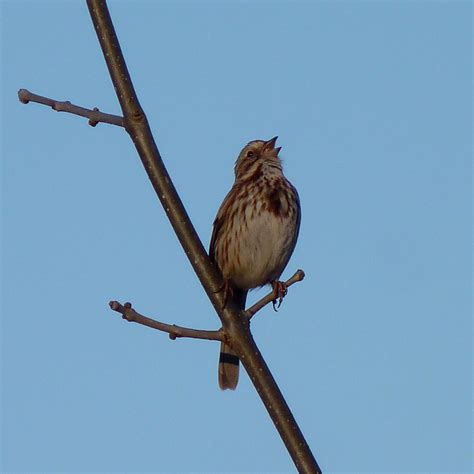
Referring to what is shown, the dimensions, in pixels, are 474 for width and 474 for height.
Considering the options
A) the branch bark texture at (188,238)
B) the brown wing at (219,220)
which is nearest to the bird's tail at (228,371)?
the brown wing at (219,220)

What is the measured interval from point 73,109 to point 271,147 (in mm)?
4071

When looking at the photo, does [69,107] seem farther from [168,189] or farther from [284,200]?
[284,200]

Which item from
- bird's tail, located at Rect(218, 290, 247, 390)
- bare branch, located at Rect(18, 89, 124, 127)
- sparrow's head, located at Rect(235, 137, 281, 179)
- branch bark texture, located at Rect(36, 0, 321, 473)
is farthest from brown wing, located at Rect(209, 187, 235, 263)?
bare branch, located at Rect(18, 89, 124, 127)

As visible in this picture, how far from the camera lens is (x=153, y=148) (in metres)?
3.73

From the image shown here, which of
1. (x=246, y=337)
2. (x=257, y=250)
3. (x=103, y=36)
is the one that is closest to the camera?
(x=103, y=36)

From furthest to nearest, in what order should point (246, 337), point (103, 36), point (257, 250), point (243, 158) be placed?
point (243, 158) → point (257, 250) → point (246, 337) → point (103, 36)

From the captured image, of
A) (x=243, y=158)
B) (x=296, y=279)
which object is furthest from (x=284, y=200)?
(x=296, y=279)

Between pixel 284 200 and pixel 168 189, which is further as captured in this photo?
pixel 284 200

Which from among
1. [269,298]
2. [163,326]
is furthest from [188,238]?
[269,298]

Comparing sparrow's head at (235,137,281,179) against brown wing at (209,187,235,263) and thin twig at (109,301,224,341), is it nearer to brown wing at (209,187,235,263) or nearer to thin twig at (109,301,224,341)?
brown wing at (209,187,235,263)

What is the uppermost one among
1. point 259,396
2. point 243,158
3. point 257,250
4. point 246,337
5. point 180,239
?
point 243,158

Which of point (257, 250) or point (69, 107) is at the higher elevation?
point (257, 250)

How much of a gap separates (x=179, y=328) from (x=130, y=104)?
95 centimetres

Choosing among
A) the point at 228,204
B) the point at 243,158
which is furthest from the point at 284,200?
the point at 243,158
